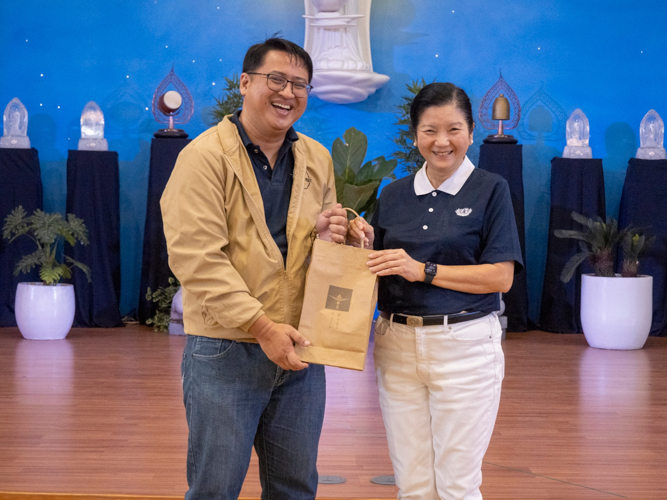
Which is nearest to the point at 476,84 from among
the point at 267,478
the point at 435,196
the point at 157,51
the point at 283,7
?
the point at 283,7

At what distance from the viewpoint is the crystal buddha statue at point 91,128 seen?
6090 millimetres

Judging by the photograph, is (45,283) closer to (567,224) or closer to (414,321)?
(567,224)

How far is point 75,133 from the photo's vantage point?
643 centimetres

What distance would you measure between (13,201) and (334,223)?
16.2 feet

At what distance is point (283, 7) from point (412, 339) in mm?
5117

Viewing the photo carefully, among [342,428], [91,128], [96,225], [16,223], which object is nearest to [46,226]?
[16,223]

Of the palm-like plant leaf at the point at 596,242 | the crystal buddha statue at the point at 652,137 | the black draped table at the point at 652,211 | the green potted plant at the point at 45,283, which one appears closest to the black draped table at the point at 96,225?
the green potted plant at the point at 45,283

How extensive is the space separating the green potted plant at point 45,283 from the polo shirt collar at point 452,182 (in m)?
4.26

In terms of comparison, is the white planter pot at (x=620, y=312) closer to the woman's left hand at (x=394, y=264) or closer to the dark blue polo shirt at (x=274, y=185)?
the woman's left hand at (x=394, y=264)

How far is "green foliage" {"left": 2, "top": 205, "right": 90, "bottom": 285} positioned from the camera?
5.54m

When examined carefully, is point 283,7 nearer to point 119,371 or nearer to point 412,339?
point 119,371

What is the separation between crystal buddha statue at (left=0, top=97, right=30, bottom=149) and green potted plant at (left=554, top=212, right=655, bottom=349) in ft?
14.6

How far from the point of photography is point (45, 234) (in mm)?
5520

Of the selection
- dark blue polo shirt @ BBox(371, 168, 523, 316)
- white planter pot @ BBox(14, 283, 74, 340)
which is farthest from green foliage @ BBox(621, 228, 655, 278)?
white planter pot @ BBox(14, 283, 74, 340)
